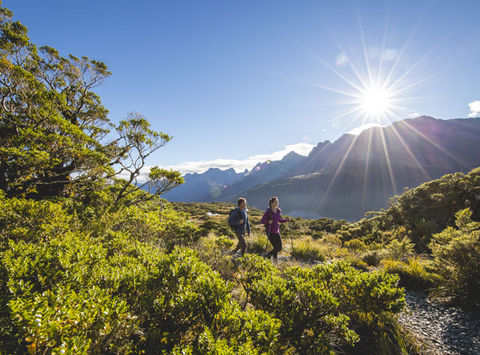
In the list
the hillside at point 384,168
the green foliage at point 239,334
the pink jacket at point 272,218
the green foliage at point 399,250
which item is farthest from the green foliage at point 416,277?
the hillside at point 384,168

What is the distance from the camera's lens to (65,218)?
4758 mm

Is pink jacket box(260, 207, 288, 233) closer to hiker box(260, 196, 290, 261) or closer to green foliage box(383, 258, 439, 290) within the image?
hiker box(260, 196, 290, 261)

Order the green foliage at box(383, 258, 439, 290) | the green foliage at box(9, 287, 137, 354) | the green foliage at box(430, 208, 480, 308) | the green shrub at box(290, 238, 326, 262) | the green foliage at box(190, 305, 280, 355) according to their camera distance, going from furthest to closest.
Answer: the green shrub at box(290, 238, 326, 262) → the green foliage at box(383, 258, 439, 290) → the green foliage at box(430, 208, 480, 308) → the green foliage at box(190, 305, 280, 355) → the green foliage at box(9, 287, 137, 354)

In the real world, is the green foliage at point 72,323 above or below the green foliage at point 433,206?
above

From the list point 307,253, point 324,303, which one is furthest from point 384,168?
point 324,303

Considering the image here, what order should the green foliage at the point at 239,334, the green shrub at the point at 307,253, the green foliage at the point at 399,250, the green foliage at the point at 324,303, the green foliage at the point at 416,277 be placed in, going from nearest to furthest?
the green foliage at the point at 239,334 → the green foliage at the point at 324,303 → the green foliage at the point at 416,277 → the green foliage at the point at 399,250 → the green shrub at the point at 307,253

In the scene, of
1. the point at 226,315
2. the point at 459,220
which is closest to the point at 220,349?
the point at 226,315

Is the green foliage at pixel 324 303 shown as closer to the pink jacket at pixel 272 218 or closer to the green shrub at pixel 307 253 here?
the pink jacket at pixel 272 218

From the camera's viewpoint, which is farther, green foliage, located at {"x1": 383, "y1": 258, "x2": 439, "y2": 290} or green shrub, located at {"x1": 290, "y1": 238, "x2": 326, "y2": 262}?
green shrub, located at {"x1": 290, "y1": 238, "x2": 326, "y2": 262}

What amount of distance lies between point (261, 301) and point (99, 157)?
9.33 meters

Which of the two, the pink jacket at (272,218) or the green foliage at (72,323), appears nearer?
the green foliage at (72,323)

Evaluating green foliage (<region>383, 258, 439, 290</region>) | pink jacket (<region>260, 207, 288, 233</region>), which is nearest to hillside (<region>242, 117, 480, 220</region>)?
green foliage (<region>383, 258, 439, 290</region>)

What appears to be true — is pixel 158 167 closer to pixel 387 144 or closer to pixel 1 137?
pixel 1 137

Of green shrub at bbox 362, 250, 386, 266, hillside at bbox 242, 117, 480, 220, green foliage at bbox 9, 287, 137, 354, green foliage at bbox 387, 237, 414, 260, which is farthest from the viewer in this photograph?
hillside at bbox 242, 117, 480, 220
